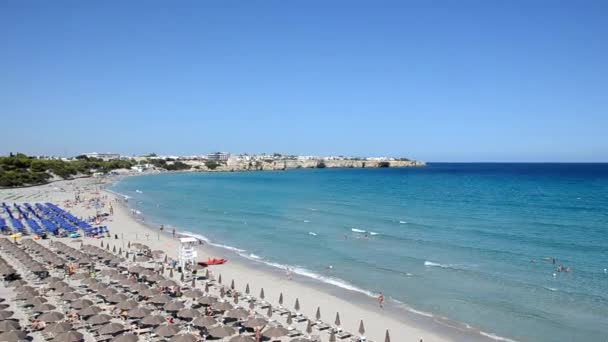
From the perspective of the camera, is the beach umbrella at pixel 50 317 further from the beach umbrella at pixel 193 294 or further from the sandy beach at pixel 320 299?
the sandy beach at pixel 320 299

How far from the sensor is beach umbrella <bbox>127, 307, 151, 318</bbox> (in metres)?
19.7

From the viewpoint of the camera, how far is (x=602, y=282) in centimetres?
2875

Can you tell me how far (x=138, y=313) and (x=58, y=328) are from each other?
3161mm

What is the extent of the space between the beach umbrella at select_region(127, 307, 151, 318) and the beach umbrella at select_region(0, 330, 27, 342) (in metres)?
4.00

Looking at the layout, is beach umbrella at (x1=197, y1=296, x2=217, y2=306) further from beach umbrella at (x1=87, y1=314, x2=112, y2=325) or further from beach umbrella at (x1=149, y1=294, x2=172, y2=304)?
beach umbrella at (x1=87, y1=314, x2=112, y2=325)

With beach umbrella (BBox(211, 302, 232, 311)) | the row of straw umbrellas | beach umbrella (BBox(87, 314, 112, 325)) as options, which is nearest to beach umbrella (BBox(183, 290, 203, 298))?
the row of straw umbrellas

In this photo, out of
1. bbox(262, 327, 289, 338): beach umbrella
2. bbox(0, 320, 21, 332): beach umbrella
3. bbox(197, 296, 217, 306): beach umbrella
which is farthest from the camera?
bbox(197, 296, 217, 306): beach umbrella

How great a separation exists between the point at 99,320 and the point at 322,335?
964 cm

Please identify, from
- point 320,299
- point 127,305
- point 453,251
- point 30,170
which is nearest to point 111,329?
point 127,305

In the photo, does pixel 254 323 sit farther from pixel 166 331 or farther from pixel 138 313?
pixel 138 313

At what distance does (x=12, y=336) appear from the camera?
16.9 meters

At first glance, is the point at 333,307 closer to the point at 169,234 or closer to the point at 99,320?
the point at 99,320

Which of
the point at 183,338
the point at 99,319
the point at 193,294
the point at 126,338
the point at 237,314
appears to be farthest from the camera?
the point at 193,294

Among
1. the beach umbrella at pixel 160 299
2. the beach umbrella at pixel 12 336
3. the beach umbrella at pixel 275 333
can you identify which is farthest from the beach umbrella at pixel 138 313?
the beach umbrella at pixel 275 333
